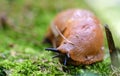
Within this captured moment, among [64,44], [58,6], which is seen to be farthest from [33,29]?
[64,44]

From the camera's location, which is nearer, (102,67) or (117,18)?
(102,67)

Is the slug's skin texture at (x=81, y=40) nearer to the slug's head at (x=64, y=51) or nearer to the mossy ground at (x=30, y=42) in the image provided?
the slug's head at (x=64, y=51)

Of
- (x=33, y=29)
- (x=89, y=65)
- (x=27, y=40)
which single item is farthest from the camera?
(x=33, y=29)

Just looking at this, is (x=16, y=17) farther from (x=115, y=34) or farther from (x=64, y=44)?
(x=64, y=44)

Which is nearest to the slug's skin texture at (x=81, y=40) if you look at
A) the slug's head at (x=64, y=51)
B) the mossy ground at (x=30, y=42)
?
the slug's head at (x=64, y=51)

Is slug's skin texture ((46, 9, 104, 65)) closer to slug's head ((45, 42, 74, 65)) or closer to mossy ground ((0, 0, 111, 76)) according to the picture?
slug's head ((45, 42, 74, 65))
